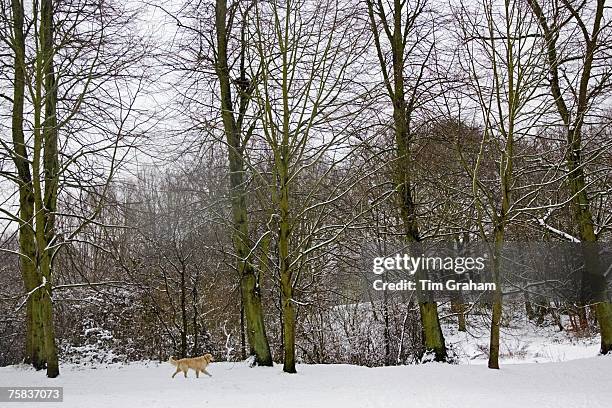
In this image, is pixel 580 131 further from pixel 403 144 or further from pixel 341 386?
pixel 341 386

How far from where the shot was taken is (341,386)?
7395mm

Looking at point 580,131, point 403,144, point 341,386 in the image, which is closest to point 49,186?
point 341,386

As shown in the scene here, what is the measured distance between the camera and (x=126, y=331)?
1459 cm

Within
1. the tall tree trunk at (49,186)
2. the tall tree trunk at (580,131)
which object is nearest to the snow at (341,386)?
the tall tree trunk at (49,186)

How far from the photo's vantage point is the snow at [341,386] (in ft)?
20.5

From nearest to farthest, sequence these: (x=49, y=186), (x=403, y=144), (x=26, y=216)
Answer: (x=49, y=186) < (x=26, y=216) < (x=403, y=144)

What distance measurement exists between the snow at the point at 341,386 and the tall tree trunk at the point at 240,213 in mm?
521

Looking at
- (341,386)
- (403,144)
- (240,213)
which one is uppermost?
(403,144)

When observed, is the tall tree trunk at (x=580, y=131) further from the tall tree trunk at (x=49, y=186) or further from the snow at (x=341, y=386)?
the tall tree trunk at (x=49, y=186)

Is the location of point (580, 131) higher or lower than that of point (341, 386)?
higher

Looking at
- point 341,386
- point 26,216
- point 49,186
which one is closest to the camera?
point 341,386

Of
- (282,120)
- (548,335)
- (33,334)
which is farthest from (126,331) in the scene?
(548,335)

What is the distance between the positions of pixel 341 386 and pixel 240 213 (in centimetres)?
369

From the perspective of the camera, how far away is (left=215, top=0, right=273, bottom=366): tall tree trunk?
31.7 ft
